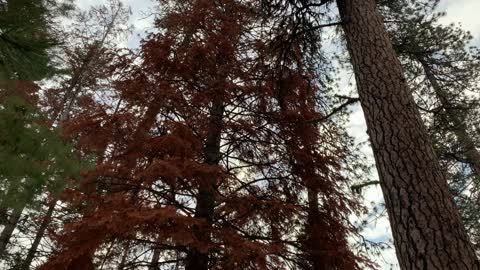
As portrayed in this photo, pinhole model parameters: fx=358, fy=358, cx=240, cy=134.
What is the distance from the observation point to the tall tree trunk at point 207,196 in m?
5.10

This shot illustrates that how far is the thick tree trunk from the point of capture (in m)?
3.22

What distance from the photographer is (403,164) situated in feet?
12.3

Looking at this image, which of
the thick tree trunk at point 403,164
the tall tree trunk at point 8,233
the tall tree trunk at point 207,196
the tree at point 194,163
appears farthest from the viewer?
the tall tree trunk at point 8,233

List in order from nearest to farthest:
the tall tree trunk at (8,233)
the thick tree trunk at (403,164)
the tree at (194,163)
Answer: the thick tree trunk at (403,164)
the tree at (194,163)
the tall tree trunk at (8,233)

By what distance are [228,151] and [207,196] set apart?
114cm

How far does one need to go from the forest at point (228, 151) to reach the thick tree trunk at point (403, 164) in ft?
0.05

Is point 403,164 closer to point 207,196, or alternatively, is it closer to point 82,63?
point 207,196

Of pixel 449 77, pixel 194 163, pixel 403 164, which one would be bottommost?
pixel 403 164

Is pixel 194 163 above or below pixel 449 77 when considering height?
below

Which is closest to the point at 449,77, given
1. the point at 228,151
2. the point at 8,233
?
the point at 228,151

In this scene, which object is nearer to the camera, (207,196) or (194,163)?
(194,163)

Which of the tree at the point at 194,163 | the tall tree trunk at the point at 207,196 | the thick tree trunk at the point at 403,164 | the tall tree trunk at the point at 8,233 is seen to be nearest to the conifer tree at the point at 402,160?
the thick tree trunk at the point at 403,164

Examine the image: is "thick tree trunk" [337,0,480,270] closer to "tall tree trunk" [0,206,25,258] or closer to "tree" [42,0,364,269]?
"tree" [42,0,364,269]

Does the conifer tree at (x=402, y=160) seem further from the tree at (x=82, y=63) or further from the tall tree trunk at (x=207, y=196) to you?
the tree at (x=82, y=63)
